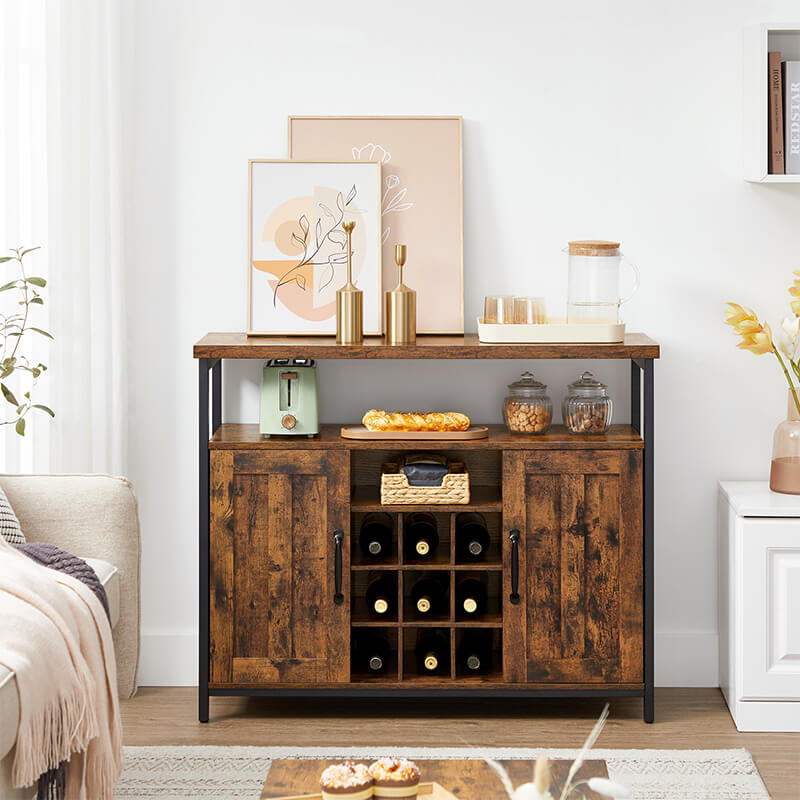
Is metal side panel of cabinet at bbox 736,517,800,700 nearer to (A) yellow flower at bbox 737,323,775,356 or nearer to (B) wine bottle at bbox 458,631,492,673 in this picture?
(A) yellow flower at bbox 737,323,775,356

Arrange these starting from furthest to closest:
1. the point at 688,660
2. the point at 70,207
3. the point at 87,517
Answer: the point at 688,660 → the point at 70,207 → the point at 87,517

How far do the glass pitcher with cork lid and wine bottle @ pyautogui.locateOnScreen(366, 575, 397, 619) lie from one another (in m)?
0.95

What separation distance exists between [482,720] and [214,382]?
130 centimetres

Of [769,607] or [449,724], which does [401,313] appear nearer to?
[449,724]

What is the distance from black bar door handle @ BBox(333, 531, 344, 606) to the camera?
10.1 ft

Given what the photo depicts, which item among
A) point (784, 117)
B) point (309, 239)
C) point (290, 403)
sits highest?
point (784, 117)

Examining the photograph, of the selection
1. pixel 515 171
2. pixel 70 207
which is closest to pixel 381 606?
pixel 515 171

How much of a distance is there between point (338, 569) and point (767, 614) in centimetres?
122

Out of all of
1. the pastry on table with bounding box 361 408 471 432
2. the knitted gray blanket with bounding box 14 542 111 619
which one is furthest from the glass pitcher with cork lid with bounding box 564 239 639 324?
the knitted gray blanket with bounding box 14 542 111 619

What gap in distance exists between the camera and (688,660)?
350 cm

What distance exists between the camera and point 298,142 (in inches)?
133

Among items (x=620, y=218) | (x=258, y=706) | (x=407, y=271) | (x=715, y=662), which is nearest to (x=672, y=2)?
(x=620, y=218)

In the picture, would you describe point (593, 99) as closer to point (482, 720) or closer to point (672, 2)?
point (672, 2)

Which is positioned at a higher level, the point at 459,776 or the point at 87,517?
the point at 87,517
